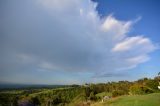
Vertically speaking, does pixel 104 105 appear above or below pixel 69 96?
below

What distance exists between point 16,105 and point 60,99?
4390 cm

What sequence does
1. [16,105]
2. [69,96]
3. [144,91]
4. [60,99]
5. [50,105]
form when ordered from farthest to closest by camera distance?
[69,96] → [60,99] → [50,105] → [16,105] → [144,91]

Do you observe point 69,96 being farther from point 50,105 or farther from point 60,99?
point 50,105

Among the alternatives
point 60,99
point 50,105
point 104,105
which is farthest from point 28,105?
point 104,105

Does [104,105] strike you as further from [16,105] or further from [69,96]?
[69,96]

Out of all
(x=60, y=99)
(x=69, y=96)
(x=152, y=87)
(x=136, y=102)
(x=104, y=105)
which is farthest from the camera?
(x=69, y=96)

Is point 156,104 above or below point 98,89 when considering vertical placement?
below

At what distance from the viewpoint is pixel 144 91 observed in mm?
55000

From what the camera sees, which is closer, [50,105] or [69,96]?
[50,105]

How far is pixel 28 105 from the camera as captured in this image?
91500mm

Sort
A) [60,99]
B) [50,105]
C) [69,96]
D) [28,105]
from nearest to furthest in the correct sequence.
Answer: [28,105], [50,105], [60,99], [69,96]

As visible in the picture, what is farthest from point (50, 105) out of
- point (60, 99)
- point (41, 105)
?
point (60, 99)

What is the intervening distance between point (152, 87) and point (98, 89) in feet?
222

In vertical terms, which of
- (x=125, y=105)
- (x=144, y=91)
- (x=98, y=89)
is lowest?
(x=125, y=105)
